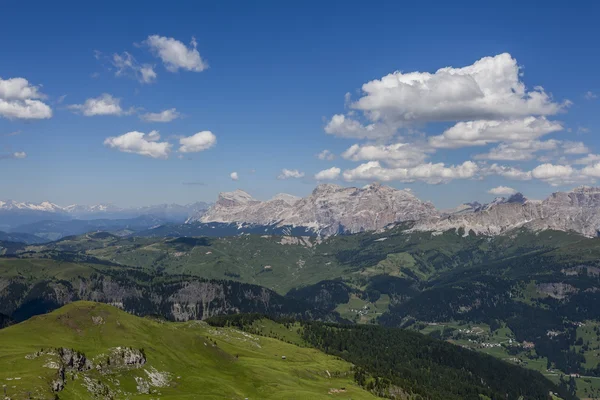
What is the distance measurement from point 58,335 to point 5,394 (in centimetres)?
7388

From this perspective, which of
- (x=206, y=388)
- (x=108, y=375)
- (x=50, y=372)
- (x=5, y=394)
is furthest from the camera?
(x=206, y=388)

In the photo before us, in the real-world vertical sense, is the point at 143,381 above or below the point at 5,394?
below

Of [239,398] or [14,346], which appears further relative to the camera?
[239,398]

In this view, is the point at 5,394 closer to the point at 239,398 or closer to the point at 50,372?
the point at 50,372

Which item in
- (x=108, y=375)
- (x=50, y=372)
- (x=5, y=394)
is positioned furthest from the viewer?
(x=108, y=375)

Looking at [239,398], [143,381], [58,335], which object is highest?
[58,335]

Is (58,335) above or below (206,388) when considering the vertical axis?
above

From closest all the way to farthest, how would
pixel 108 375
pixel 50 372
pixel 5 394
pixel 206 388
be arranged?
pixel 5 394
pixel 50 372
pixel 108 375
pixel 206 388

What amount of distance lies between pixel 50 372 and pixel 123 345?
49481mm

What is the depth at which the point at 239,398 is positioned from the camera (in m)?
195

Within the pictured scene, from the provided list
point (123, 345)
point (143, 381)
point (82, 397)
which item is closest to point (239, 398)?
point (143, 381)

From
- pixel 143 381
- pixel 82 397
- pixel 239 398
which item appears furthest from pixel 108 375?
pixel 239 398

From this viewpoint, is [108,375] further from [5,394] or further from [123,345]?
[5,394]

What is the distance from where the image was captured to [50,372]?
148 meters
